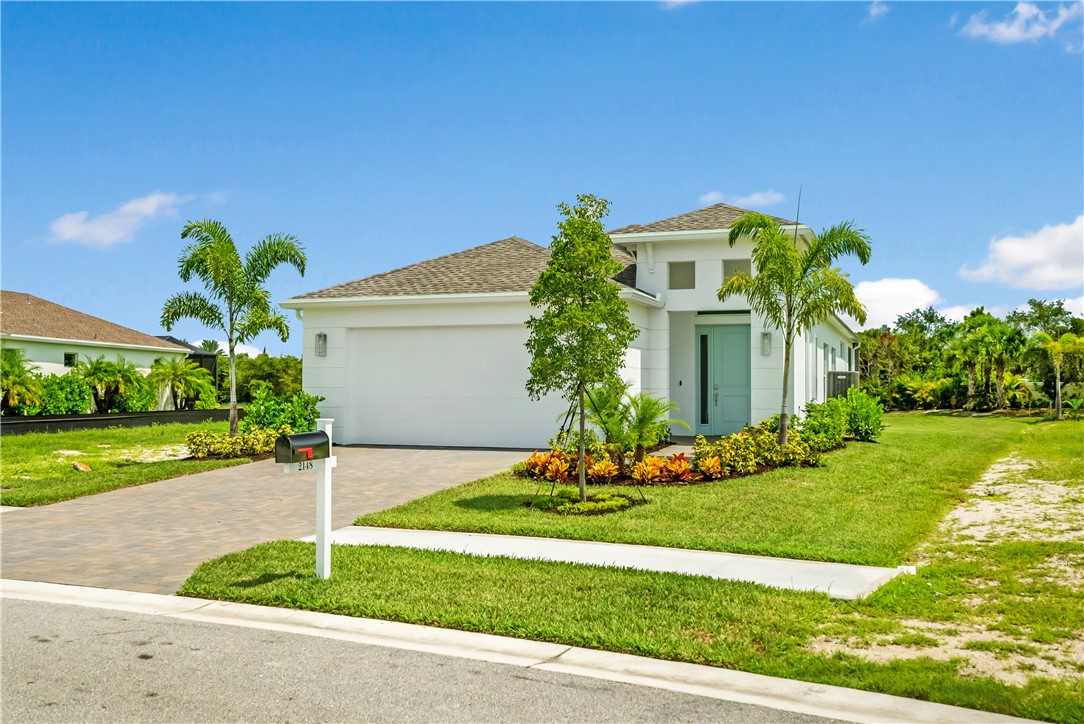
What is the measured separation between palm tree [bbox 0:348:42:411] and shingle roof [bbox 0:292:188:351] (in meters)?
2.24

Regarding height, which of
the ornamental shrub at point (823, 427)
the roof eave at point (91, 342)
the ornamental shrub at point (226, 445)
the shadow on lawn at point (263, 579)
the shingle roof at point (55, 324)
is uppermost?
the shingle roof at point (55, 324)

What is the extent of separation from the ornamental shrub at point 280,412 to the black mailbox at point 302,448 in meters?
10.8

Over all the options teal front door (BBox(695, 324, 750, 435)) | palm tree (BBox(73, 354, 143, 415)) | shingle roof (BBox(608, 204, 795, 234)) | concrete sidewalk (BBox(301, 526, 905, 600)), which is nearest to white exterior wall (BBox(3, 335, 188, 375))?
palm tree (BBox(73, 354, 143, 415))

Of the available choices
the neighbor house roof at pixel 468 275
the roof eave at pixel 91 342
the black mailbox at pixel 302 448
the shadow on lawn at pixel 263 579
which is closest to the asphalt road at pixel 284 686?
the shadow on lawn at pixel 263 579

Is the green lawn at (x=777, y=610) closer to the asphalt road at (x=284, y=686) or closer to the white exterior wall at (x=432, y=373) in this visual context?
the asphalt road at (x=284, y=686)

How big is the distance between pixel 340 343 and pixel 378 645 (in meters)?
14.6

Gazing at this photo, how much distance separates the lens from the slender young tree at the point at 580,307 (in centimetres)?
1055

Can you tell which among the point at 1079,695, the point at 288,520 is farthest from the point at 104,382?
the point at 1079,695

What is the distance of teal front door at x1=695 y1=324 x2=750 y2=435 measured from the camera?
20250mm

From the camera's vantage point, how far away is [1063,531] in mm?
9344

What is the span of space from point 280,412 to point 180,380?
20.3 metres

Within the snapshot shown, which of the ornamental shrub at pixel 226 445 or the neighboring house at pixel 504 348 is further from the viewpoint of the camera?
the neighboring house at pixel 504 348

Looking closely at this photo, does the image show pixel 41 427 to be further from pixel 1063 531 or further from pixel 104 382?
pixel 1063 531

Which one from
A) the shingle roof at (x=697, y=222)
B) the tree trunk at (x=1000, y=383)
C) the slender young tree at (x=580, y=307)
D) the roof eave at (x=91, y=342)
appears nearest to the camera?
the slender young tree at (x=580, y=307)
